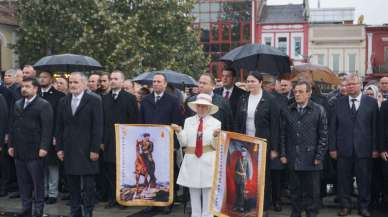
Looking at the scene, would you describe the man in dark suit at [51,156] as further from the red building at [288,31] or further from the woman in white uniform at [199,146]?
the red building at [288,31]

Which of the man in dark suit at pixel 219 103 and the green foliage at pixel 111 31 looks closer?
the man in dark suit at pixel 219 103

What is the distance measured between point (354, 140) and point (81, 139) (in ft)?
13.4

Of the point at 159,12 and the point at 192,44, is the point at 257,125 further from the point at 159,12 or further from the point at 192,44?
the point at 192,44

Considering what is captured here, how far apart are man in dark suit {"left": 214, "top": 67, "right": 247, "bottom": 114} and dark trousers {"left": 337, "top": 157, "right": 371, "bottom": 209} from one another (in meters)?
1.86

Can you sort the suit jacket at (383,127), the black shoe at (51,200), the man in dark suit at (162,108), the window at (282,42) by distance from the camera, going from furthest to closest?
the window at (282,42), the black shoe at (51,200), the man in dark suit at (162,108), the suit jacket at (383,127)

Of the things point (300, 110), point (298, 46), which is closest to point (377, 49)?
point (298, 46)

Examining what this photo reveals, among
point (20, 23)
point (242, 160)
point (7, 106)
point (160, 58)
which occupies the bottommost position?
point (242, 160)

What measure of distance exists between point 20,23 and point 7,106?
67.2 feet

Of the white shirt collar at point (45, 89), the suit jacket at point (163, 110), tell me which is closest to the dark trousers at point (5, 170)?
the white shirt collar at point (45, 89)

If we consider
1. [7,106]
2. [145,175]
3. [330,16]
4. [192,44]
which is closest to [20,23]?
[192,44]

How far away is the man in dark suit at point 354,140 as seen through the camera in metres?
8.30

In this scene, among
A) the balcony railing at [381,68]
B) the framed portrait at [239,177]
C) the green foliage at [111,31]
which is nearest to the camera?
the framed portrait at [239,177]

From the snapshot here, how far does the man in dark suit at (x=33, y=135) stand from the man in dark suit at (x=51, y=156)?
1.07 meters

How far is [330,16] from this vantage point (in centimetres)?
5581
